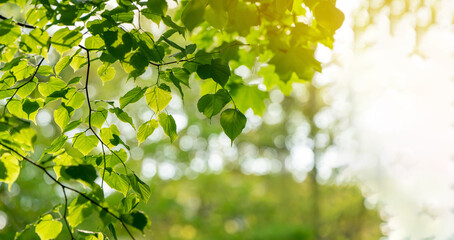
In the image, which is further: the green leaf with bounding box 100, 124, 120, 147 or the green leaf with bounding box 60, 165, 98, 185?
the green leaf with bounding box 100, 124, 120, 147

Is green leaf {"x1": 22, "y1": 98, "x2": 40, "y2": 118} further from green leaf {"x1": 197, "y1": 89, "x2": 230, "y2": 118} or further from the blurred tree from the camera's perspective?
green leaf {"x1": 197, "y1": 89, "x2": 230, "y2": 118}

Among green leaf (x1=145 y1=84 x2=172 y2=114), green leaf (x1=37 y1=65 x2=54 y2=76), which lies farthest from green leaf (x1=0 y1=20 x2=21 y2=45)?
green leaf (x1=145 y1=84 x2=172 y2=114)

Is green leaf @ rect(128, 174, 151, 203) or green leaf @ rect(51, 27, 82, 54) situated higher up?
green leaf @ rect(51, 27, 82, 54)

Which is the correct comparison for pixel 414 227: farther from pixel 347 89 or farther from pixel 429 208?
pixel 347 89

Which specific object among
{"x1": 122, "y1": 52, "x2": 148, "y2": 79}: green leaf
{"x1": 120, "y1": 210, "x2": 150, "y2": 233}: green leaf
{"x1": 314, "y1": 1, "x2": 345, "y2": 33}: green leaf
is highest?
{"x1": 314, "y1": 1, "x2": 345, "y2": 33}: green leaf

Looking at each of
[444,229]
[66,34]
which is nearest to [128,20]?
[66,34]

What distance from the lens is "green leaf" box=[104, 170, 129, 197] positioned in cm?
71

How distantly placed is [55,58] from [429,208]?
17.5 feet

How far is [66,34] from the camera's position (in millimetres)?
632

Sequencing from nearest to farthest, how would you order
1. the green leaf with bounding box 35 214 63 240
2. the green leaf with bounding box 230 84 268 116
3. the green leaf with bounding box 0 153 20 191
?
the green leaf with bounding box 0 153 20 191
the green leaf with bounding box 35 214 63 240
the green leaf with bounding box 230 84 268 116

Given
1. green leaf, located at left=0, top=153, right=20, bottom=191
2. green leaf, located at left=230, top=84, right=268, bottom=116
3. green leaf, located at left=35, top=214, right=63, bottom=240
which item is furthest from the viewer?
green leaf, located at left=230, top=84, right=268, bottom=116

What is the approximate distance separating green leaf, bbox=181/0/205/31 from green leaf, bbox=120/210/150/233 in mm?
309

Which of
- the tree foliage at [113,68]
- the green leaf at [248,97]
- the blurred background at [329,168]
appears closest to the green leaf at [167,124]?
the tree foliage at [113,68]

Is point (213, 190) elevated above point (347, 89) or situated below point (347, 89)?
below
